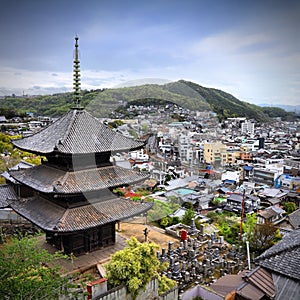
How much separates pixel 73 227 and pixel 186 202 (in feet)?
78.2

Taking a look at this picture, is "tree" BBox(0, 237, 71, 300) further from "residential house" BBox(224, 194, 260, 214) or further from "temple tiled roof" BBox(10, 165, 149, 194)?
"residential house" BBox(224, 194, 260, 214)

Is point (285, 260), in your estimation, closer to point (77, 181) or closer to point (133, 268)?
point (133, 268)

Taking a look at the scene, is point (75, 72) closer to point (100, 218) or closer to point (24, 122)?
point (100, 218)

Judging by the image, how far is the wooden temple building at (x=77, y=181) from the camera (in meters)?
11.7

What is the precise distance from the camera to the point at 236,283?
11695mm

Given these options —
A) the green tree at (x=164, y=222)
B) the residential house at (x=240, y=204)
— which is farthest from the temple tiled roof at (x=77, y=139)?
the residential house at (x=240, y=204)

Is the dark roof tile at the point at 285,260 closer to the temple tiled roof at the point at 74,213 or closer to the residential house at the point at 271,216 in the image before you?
the temple tiled roof at the point at 74,213

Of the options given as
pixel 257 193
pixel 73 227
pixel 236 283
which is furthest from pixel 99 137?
pixel 257 193

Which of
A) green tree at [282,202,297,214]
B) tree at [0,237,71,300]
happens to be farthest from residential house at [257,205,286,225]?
tree at [0,237,71,300]

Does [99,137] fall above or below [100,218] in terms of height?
above

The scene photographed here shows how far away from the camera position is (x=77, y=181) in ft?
39.4

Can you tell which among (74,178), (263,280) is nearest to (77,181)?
(74,178)

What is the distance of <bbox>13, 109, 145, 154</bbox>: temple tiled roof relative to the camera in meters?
12.0

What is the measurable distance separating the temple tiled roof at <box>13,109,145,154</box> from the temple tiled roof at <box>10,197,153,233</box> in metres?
2.53
